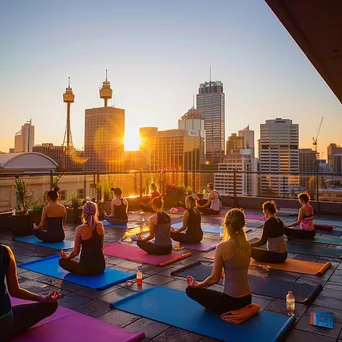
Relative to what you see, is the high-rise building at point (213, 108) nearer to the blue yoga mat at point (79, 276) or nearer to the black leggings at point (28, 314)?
the blue yoga mat at point (79, 276)

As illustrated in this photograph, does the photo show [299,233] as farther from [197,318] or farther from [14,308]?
[14,308]

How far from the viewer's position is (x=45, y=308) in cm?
309

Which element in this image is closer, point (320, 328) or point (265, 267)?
point (320, 328)

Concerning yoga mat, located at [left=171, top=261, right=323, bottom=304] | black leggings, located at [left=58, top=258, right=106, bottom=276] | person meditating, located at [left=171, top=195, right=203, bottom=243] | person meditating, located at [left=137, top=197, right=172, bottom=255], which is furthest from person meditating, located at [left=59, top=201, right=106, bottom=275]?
Result: person meditating, located at [left=171, top=195, right=203, bottom=243]

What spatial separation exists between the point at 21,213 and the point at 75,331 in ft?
16.5

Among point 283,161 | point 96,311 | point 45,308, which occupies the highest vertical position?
point 283,161

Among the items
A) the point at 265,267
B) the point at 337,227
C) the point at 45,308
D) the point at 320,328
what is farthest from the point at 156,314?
the point at 337,227

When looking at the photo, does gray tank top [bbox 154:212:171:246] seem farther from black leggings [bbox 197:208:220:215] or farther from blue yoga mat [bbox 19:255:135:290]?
black leggings [bbox 197:208:220:215]

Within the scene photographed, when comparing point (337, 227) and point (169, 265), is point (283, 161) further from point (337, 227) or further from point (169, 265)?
point (169, 265)

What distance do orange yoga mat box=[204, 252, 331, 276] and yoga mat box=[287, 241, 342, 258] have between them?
0.65 meters

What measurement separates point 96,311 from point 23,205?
494 centimetres

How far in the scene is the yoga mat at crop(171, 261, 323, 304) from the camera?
3.98 meters

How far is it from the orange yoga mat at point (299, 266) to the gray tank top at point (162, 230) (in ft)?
4.76

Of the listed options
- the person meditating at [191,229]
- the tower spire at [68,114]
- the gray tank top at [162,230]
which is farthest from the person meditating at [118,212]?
the tower spire at [68,114]
